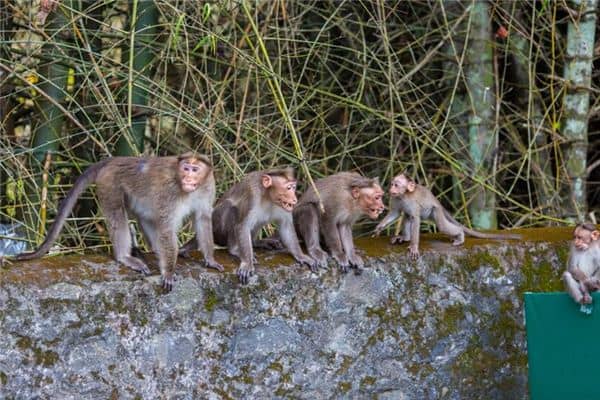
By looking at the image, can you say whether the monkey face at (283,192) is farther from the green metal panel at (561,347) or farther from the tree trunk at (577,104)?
the tree trunk at (577,104)

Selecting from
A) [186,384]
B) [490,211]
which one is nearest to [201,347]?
[186,384]

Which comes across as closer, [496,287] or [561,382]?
[561,382]

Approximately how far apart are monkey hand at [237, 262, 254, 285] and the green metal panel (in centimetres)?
157

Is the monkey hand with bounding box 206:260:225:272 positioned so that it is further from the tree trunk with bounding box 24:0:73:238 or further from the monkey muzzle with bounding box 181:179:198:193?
the tree trunk with bounding box 24:0:73:238

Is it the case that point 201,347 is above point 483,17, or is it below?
below

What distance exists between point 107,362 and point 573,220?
5.05 meters

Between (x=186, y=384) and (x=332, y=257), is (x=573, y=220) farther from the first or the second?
(x=186, y=384)

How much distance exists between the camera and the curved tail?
5.48 meters

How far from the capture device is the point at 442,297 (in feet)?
20.7

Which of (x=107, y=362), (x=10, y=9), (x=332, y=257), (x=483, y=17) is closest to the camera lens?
(x=107, y=362)

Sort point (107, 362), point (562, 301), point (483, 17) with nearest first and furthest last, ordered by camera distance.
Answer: point (107, 362), point (562, 301), point (483, 17)

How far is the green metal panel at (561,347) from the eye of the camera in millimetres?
5711

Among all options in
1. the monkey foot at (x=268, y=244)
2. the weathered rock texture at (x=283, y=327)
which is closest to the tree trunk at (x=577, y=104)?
the weathered rock texture at (x=283, y=327)

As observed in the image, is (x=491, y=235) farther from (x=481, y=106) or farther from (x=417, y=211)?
(x=481, y=106)
